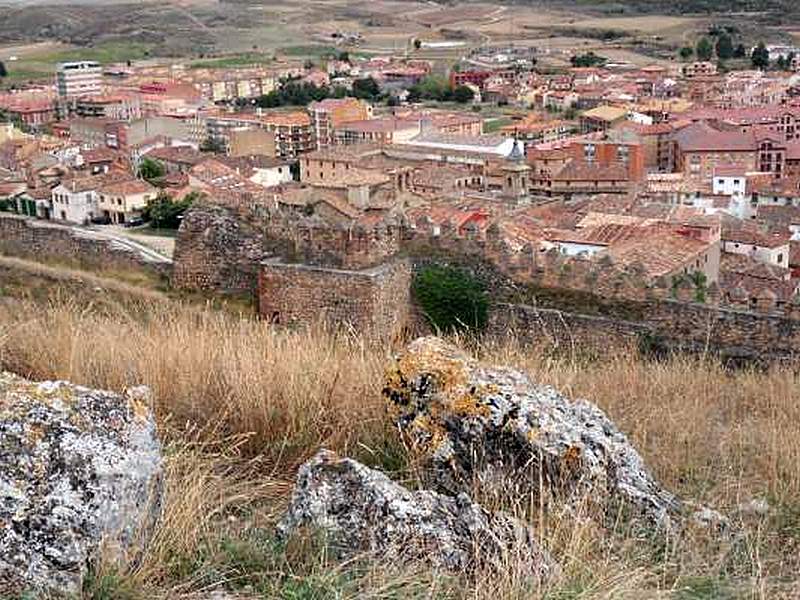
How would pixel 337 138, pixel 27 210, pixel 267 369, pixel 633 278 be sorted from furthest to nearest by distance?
pixel 337 138, pixel 27 210, pixel 633 278, pixel 267 369

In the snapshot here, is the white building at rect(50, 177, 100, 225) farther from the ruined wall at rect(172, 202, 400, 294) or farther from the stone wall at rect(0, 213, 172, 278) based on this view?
the ruined wall at rect(172, 202, 400, 294)

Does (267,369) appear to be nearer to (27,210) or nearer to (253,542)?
(253,542)

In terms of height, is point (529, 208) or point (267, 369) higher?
point (267, 369)

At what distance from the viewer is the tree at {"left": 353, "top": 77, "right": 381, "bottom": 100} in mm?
89562

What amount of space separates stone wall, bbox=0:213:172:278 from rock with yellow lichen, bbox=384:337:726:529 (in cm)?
785

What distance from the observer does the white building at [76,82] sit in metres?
92.1

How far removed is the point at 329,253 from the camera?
971 centimetres

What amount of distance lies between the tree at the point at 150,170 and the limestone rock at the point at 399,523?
166 feet

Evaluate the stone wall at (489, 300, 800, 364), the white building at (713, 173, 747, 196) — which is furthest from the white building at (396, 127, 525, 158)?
the stone wall at (489, 300, 800, 364)

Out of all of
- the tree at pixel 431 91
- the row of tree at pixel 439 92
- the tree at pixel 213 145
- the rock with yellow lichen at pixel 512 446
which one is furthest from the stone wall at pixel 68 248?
the tree at pixel 431 91

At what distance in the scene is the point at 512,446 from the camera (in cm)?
316

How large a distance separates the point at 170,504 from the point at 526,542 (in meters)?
0.97

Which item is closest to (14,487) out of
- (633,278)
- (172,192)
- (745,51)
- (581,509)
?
(581,509)

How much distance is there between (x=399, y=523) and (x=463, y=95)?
86.4 meters
